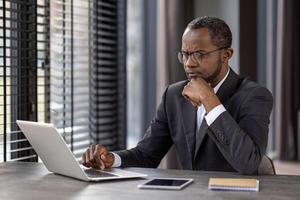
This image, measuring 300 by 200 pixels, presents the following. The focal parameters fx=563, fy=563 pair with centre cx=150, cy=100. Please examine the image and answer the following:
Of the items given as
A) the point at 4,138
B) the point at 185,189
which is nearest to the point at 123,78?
the point at 4,138

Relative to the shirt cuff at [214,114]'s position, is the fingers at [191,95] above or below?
above

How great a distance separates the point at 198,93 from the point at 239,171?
32 cm

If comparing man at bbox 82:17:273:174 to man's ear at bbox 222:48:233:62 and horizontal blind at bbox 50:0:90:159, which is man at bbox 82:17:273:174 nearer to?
man's ear at bbox 222:48:233:62

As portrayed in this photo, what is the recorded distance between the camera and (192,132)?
2.23 metres

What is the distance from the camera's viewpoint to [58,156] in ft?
5.96

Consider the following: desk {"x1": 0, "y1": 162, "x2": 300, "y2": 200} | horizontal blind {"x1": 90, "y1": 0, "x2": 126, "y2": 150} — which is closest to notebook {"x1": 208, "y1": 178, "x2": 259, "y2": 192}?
desk {"x1": 0, "y1": 162, "x2": 300, "y2": 200}

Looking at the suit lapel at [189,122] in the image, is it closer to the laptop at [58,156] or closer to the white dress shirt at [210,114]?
the white dress shirt at [210,114]

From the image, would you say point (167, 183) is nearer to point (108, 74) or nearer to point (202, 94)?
point (202, 94)

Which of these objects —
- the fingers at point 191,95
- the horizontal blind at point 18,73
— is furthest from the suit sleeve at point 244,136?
the horizontal blind at point 18,73

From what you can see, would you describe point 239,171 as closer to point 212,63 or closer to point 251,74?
point 212,63

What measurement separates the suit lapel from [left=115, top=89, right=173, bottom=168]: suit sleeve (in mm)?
121

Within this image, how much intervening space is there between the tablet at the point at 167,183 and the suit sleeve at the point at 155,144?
54 centimetres

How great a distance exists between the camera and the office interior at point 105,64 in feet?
8.41

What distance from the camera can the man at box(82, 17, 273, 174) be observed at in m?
1.94
